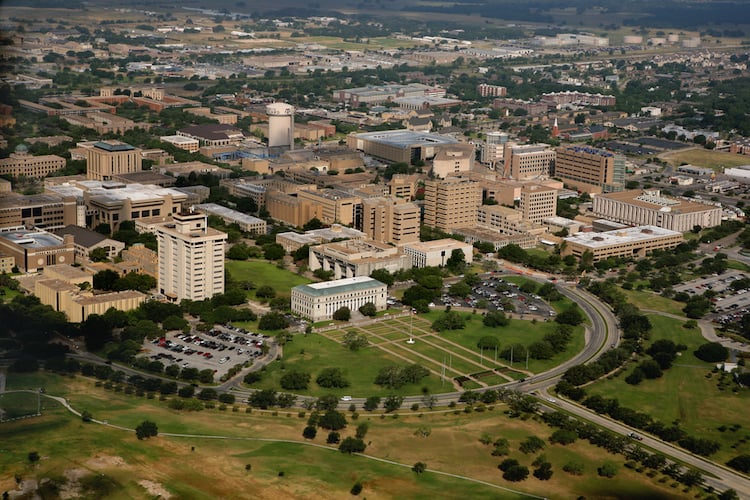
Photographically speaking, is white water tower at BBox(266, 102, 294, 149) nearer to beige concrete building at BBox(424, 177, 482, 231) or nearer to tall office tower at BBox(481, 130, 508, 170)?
tall office tower at BBox(481, 130, 508, 170)

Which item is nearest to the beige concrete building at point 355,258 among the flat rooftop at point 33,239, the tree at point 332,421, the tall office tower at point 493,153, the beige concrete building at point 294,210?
the beige concrete building at point 294,210

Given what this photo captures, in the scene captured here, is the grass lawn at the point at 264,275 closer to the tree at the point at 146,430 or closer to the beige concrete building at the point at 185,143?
the tree at the point at 146,430

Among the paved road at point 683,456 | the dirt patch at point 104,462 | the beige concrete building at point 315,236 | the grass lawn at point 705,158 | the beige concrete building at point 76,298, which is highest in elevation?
the grass lawn at point 705,158

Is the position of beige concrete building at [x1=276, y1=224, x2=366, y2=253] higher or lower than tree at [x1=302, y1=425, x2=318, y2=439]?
higher

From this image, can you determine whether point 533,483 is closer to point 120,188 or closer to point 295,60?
point 120,188

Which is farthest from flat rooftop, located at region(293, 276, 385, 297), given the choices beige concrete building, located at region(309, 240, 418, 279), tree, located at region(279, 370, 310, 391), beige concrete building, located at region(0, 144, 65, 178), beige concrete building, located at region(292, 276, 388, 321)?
beige concrete building, located at region(0, 144, 65, 178)

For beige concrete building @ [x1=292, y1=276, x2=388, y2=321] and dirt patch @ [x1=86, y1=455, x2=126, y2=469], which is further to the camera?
beige concrete building @ [x1=292, y1=276, x2=388, y2=321]
